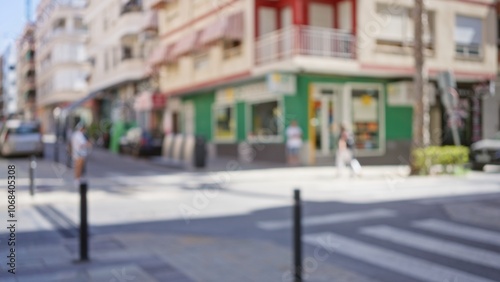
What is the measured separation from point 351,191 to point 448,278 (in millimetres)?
7110

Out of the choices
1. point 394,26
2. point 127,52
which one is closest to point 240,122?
point 394,26

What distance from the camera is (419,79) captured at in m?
14.5

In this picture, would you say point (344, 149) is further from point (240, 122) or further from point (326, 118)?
point (240, 122)

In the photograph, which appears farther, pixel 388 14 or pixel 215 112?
pixel 215 112

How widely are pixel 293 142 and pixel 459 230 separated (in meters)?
12.2

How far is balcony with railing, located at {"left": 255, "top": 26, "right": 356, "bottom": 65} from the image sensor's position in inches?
715

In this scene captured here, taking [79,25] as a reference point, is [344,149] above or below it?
below

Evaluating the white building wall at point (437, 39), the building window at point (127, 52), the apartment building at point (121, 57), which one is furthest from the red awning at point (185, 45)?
the building window at point (127, 52)

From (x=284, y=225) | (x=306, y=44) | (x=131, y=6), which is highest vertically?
(x=131, y=6)

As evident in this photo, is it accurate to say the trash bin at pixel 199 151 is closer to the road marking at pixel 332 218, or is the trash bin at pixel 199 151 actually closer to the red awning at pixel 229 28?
the red awning at pixel 229 28

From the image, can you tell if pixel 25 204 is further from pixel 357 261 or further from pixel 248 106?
pixel 248 106

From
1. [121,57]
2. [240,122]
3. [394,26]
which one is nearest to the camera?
[394,26]

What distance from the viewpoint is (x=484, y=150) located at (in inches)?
312

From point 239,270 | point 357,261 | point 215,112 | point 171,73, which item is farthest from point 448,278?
point 171,73
